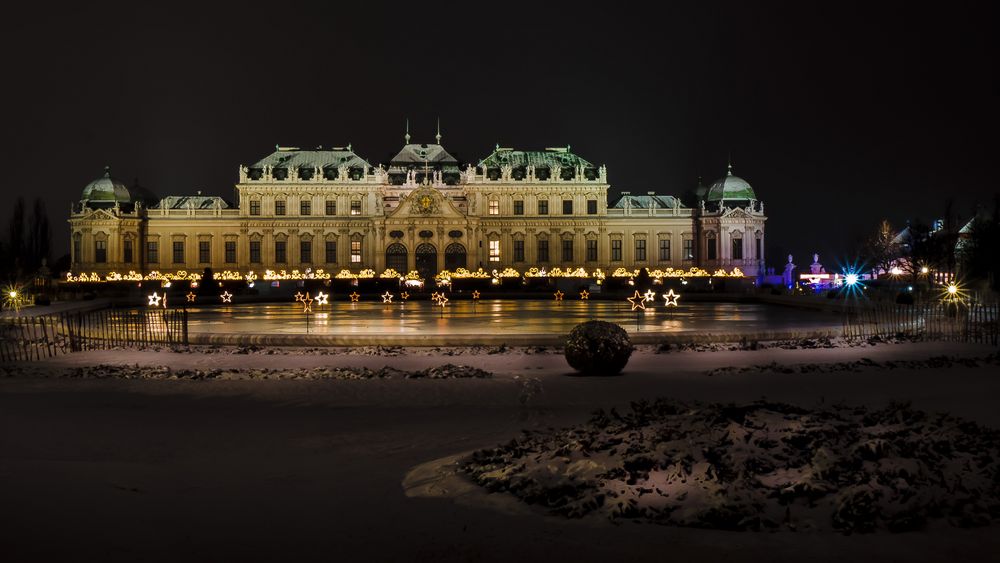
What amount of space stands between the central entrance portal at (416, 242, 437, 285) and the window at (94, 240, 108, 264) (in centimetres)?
3363

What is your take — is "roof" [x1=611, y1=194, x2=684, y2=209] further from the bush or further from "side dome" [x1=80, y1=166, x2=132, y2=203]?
the bush

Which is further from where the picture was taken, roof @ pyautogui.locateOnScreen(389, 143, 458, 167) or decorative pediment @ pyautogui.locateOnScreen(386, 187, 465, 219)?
roof @ pyautogui.locateOnScreen(389, 143, 458, 167)

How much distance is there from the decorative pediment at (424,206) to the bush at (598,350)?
7651 cm

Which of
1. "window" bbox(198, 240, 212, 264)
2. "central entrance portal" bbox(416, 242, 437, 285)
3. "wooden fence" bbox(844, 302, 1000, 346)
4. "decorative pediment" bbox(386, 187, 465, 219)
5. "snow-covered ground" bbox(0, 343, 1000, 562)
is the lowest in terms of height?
"snow-covered ground" bbox(0, 343, 1000, 562)

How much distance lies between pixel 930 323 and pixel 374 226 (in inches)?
2875

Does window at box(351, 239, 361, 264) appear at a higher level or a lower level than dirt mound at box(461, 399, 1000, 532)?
higher

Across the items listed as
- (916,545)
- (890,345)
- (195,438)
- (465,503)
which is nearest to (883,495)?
(916,545)

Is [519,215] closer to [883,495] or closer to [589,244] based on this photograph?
[589,244]

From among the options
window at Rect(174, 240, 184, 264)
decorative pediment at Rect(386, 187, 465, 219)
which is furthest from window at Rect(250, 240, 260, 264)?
decorative pediment at Rect(386, 187, 465, 219)

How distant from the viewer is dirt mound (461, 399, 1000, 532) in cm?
704

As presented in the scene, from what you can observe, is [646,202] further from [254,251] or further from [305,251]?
[254,251]

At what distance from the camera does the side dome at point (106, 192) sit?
324 feet

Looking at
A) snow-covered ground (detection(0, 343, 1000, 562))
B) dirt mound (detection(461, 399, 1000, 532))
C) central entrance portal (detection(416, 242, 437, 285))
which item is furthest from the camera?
central entrance portal (detection(416, 242, 437, 285))

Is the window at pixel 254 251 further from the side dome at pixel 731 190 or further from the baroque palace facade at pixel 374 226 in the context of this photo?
the side dome at pixel 731 190
